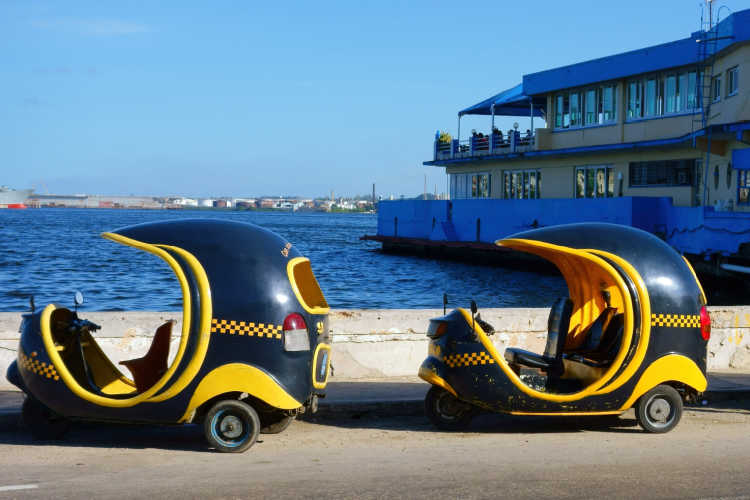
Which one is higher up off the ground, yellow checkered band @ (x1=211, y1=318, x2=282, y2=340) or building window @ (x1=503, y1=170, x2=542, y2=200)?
building window @ (x1=503, y1=170, x2=542, y2=200)

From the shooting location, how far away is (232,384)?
7148 mm

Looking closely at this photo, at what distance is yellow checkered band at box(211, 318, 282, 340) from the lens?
7105 millimetres

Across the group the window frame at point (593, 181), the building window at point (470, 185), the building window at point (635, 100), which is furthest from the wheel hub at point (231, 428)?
the building window at point (470, 185)

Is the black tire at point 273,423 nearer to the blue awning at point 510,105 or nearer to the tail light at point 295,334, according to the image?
the tail light at point 295,334

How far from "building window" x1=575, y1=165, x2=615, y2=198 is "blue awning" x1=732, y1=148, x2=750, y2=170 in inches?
458

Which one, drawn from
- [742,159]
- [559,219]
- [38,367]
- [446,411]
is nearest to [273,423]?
[446,411]

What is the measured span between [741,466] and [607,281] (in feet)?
8.98

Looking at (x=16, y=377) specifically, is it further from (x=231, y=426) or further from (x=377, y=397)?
(x=377, y=397)

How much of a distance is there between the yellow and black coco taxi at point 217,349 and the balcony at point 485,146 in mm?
40516

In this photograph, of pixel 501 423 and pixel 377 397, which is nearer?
pixel 501 423

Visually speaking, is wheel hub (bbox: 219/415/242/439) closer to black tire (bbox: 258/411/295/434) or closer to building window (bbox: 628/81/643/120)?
black tire (bbox: 258/411/295/434)

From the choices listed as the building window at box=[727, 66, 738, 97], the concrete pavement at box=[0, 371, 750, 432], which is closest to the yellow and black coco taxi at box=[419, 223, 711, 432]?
the concrete pavement at box=[0, 371, 750, 432]

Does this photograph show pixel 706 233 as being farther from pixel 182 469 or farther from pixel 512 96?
pixel 182 469

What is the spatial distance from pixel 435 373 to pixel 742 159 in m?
24.5
